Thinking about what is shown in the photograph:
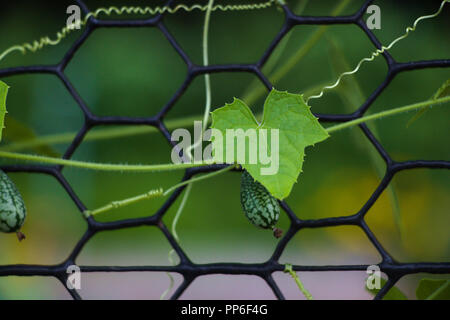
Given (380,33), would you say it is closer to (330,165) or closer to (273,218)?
(330,165)

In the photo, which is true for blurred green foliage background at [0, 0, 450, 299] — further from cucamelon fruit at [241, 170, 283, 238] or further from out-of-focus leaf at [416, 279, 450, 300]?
cucamelon fruit at [241, 170, 283, 238]

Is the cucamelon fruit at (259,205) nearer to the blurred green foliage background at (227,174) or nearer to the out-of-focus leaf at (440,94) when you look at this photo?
the out-of-focus leaf at (440,94)

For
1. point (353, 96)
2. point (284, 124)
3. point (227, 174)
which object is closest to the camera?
point (284, 124)

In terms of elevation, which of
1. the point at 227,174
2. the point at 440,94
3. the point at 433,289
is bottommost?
the point at 433,289

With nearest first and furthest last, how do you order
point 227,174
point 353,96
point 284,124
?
point 284,124
point 353,96
point 227,174

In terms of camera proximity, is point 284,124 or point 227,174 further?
point 227,174

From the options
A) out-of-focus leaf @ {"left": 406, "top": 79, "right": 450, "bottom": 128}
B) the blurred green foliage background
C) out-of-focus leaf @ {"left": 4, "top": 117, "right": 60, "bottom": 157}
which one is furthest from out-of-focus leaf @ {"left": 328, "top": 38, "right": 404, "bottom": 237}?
the blurred green foliage background

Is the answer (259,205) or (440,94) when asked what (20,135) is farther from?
(440,94)

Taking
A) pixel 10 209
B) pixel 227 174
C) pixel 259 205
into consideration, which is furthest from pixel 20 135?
pixel 227 174
